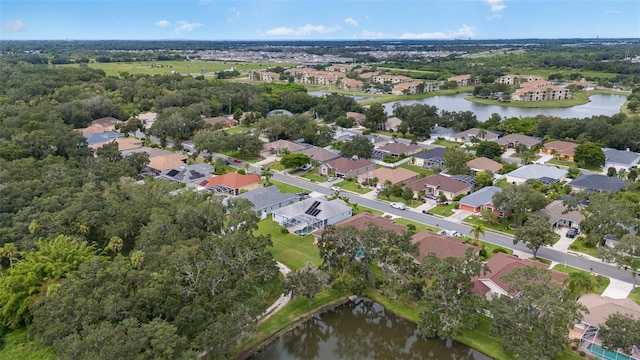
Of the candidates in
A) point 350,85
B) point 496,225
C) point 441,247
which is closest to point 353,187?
point 496,225

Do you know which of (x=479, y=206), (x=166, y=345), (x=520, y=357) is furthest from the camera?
(x=479, y=206)

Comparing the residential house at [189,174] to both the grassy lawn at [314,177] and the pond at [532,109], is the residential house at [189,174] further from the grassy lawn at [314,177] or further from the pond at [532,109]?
the pond at [532,109]

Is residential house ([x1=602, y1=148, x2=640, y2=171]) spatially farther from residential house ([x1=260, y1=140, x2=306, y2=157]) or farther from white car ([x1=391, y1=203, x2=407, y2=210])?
residential house ([x1=260, y1=140, x2=306, y2=157])

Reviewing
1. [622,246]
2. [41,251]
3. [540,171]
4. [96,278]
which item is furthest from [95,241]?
[540,171]

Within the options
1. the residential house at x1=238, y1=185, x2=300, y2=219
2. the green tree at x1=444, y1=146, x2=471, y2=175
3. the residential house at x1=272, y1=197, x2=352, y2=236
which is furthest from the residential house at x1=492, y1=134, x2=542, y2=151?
the residential house at x1=238, y1=185, x2=300, y2=219

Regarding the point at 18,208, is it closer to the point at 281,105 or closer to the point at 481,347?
the point at 481,347
